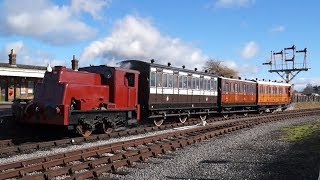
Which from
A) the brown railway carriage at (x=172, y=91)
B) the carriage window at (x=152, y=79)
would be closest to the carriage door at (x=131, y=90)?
the brown railway carriage at (x=172, y=91)

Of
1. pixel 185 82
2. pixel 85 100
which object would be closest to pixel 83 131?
pixel 85 100

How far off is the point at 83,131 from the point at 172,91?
298 inches

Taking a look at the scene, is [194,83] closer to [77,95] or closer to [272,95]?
[77,95]

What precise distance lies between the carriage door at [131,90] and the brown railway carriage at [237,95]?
11.7 meters

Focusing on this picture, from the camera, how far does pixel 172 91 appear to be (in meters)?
22.1

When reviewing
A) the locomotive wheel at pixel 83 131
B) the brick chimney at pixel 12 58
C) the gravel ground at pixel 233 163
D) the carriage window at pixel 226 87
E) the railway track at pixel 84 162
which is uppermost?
the brick chimney at pixel 12 58

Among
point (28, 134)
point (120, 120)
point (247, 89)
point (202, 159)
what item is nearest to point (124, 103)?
point (120, 120)

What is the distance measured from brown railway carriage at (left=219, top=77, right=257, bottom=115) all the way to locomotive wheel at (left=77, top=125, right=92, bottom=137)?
14751 millimetres

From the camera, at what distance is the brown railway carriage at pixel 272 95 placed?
36.7 m

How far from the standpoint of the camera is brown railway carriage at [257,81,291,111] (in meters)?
36.7

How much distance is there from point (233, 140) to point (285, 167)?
227 inches

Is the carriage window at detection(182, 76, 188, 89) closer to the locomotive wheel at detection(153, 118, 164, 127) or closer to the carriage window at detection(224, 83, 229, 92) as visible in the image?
the locomotive wheel at detection(153, 118, 164, 127)

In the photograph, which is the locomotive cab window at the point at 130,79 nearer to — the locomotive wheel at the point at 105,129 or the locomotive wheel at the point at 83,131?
the locomotive wheel at the point at 105,129

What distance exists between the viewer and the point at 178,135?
17172 mm
